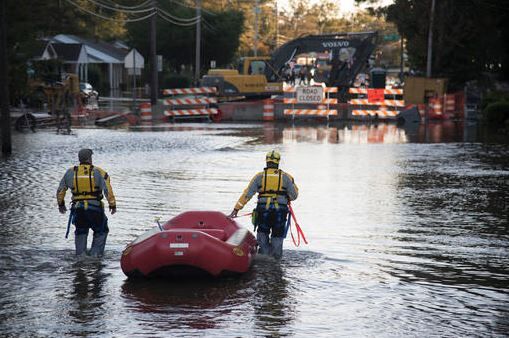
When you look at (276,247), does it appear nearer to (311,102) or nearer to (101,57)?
(311,102)

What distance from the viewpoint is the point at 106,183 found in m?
13.1

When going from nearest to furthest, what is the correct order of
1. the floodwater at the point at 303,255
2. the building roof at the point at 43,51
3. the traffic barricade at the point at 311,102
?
the floodwater at the point at 303,255, the traffic barricade at the point at 311,102, the building roof at the point at 43,51

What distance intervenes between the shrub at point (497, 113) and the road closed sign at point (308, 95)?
7.88m

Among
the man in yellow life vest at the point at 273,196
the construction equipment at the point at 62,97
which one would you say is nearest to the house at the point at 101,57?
the construction equipment at the point at 62,97

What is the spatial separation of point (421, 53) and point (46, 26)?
87.8ft

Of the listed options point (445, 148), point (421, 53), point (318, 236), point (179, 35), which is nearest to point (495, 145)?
point (445, 148)

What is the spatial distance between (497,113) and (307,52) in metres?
14.2

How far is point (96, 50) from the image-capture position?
3516 inches

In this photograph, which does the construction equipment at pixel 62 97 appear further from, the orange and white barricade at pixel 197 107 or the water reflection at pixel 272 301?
the water reflection at pixel 272 301

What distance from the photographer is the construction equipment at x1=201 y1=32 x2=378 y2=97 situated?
52125 millimetres

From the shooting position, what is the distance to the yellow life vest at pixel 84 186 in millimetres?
13000

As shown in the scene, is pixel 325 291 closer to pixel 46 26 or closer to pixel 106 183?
pixel 106 183

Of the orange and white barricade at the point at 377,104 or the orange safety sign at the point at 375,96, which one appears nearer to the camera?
the orange and white barricade at the point at 377,104

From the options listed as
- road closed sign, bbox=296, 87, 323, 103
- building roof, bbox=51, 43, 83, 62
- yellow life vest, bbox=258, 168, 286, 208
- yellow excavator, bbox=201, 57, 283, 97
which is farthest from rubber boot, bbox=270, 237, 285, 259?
building roof, bbox=51, 43, 83, 62
